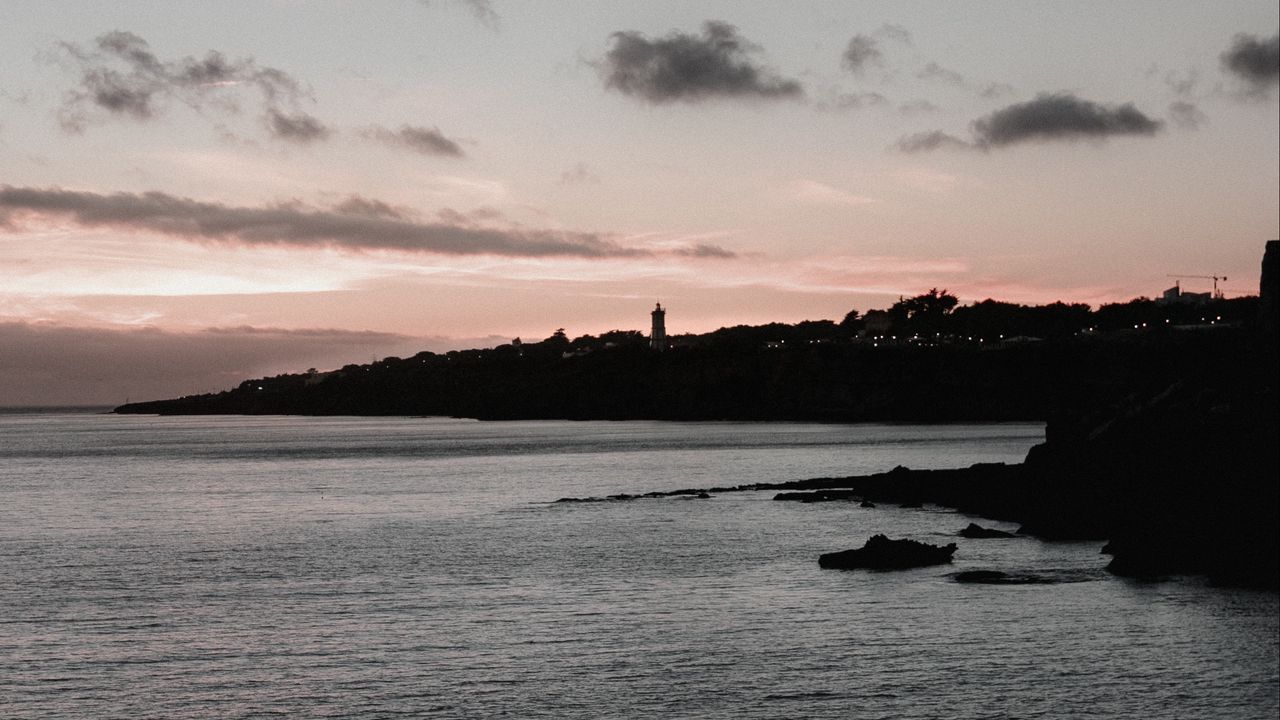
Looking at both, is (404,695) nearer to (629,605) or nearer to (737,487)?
(629,605)

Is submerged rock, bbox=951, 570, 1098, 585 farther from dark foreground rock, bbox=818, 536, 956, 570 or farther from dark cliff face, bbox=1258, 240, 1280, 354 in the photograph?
dark cliff face, bbox=1258, 240, 1280, 354

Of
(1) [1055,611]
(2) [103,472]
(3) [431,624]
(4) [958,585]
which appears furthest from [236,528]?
(2) [103,472]

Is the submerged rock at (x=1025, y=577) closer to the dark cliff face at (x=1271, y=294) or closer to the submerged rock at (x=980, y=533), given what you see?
the submerged rock at (x=980, y=533)

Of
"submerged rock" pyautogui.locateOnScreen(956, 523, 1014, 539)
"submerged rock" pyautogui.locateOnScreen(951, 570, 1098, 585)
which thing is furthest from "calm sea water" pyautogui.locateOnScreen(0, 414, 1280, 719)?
"submerged rock" pyautogui.locateOnScreen(956, 523, 1014, 539)

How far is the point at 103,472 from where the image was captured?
409 feet

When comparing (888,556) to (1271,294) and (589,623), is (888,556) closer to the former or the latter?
(589,623)

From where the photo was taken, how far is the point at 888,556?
47.5 metres

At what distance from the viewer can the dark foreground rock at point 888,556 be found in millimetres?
47500

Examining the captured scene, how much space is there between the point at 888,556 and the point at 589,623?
44.8ft

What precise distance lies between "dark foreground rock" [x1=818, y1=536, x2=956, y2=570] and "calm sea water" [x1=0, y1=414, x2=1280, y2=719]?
0.83 m

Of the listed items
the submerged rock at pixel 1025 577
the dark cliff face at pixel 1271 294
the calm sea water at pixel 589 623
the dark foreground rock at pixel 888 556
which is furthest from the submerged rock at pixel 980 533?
the dark cliff face at pixel 1271 294

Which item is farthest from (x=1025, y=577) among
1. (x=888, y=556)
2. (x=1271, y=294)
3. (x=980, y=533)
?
(x=1271, y=294)

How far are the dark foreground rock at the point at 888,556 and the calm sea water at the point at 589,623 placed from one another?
83 centimetres

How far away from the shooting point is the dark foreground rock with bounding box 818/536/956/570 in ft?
156
